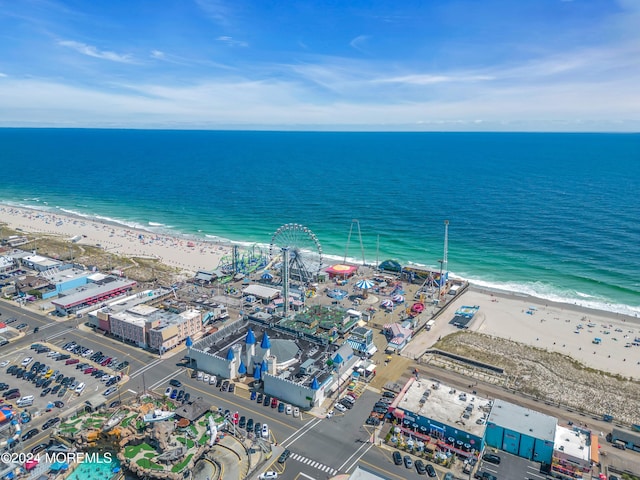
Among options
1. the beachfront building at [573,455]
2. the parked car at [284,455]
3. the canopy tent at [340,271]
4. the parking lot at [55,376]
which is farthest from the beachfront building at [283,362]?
the canopy tent at [340,271]

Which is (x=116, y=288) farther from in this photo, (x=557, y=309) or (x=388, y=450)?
(x=557, y=309)

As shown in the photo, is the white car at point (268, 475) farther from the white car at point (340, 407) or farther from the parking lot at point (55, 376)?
the parking lot at point (55, 376)

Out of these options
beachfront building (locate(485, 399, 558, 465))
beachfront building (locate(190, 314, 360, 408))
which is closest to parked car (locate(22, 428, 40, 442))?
beachfront building (locate(190, 314, 360, 408))

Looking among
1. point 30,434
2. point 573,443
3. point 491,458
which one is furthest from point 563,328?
point 30,434

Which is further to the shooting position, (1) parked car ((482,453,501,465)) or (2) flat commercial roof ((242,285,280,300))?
(2) flat commercial roof ((242,285,280,300))

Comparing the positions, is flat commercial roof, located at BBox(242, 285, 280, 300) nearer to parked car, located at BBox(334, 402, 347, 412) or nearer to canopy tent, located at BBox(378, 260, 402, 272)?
canopy tent, located at BBox(378, 260, 402, 272)

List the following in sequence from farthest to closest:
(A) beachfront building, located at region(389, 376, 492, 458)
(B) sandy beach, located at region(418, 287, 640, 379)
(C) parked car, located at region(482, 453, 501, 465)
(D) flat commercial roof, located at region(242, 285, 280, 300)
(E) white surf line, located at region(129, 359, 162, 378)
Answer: (D) flat commercial roof, located at region(242, 285, 280, 300)
(B) sandy beach, located at region(418, 287, 640, 379)
(E) white surf line, located at region(129, 359, 162, 378)
(A) beachfront building, located at region(389, 376, 492, 458)
(C) parked car, located at region(482, 453, 501, 465)
